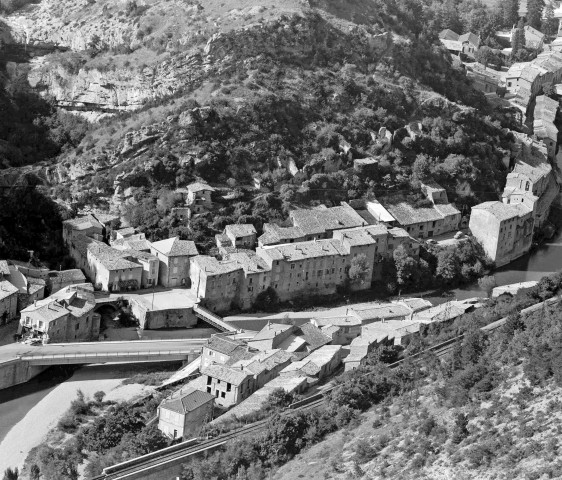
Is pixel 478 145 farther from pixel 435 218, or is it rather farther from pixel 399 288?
pixel 399 288

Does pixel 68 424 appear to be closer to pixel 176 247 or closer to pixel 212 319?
pixel 212 319

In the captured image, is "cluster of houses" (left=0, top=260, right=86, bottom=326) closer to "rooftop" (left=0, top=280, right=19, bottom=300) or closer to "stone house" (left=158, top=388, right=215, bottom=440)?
"rooftop" (left=0, top=280, right=19, bottom=300)

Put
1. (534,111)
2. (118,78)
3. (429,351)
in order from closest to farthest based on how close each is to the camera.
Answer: (429,351), (118,78), (534,111)

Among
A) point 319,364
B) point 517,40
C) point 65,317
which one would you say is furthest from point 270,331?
point 517,40

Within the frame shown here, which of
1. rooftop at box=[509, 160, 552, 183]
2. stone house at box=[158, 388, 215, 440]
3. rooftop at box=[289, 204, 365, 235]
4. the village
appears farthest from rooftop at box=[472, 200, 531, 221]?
stone house at box=[158, 388, 215, 440]

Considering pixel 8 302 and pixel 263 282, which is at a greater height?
pixel 8 302

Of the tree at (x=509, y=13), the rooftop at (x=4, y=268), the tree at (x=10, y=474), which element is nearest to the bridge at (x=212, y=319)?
the rooftop at (x=4, y=268)

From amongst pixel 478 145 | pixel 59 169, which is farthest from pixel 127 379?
pixel 478 145
